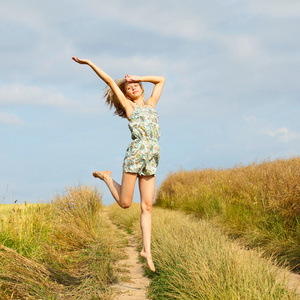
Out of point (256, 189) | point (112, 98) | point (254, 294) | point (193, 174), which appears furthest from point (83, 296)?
point (193, 174)

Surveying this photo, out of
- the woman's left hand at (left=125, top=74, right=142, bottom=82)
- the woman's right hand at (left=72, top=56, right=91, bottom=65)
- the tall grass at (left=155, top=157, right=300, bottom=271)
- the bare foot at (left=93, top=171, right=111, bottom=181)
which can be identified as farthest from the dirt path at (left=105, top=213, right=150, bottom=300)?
the woman's right hand at (left=72, top=56, right=91, bottom=65)

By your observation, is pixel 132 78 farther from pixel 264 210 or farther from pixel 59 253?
pixel 264 210

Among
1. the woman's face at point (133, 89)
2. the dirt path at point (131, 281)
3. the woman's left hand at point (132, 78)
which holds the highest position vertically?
the woman's left hand at point (132, 78)

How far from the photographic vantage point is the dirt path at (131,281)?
13.6 ft

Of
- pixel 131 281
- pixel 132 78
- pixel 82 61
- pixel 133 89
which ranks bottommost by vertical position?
pixel 131 281

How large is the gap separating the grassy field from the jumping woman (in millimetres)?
1086

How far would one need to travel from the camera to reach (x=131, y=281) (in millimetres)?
4766

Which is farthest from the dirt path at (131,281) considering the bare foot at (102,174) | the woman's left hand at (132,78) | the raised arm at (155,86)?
the woman's left hand at (132,78)

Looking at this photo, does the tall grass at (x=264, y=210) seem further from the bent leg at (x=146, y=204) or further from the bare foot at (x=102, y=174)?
the bare foot at (x=102, y=174)

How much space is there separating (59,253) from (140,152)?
287 centimetres

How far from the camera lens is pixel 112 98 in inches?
176

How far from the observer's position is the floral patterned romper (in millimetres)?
3611

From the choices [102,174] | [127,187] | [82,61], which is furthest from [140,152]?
[82,61]

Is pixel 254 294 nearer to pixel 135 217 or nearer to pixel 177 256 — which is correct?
pixel 177 256
